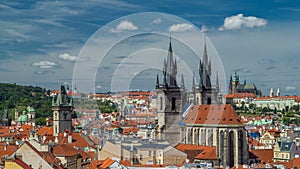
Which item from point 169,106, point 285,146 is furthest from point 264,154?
point 169,106

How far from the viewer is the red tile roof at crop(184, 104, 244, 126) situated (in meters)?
40.0

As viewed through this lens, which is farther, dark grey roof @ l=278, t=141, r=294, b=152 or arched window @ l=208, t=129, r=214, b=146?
dark grey roof @ l=278, t=141, r=294, b=152

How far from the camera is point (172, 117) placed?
42750 millimetres

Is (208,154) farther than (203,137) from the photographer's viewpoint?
No

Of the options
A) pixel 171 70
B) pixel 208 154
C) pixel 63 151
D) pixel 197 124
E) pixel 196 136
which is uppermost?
pixel 171 70

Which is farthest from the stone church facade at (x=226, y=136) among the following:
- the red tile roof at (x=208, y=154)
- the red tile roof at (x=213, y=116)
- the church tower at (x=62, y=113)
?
the church tower at (x=62, y=113)

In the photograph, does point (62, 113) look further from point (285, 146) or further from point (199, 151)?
point (285, 146)

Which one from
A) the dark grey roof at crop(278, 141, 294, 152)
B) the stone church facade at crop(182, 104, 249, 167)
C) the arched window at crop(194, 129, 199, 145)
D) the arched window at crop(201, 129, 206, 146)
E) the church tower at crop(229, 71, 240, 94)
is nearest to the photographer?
the stone church facade at crop(182, 104, 249, 167)

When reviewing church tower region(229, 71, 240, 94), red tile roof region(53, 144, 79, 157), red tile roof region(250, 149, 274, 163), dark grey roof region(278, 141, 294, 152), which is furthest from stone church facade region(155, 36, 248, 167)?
church tower region(229, 71, 240, 94)

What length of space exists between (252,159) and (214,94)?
13.8 meters

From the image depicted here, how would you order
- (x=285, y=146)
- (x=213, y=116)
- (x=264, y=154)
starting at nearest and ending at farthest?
(x=213, y=116) < (x=264, y=154) < (x=285, y=146)

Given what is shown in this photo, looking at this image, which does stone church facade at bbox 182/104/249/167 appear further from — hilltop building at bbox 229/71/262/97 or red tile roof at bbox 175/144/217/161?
hilltop building at bbox 229/71/262/97

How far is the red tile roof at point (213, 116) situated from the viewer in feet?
131

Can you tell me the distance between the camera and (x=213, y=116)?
41.6m
